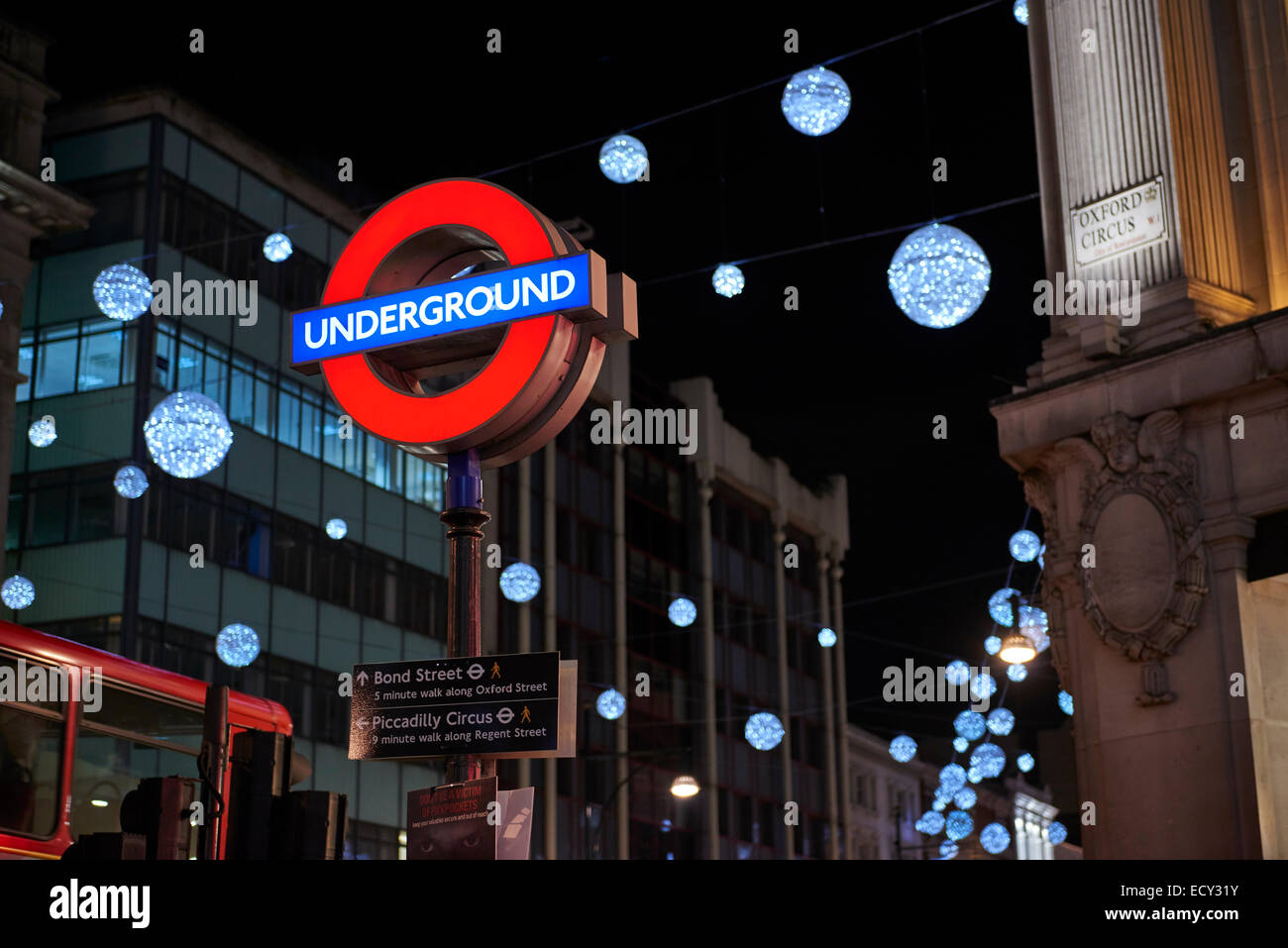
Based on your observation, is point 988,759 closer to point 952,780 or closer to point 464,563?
point 952,780

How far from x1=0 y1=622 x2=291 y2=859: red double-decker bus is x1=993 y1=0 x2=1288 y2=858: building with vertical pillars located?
862 centimetres

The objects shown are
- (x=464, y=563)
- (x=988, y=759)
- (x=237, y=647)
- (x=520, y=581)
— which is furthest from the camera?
(x=988, y=759)

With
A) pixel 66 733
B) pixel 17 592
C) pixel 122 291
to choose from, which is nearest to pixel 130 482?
pixel 122 291

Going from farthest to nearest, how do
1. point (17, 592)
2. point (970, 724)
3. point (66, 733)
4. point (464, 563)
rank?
point (970, 724)
point (17, 592)
point (66, 733)
point (464, 563)

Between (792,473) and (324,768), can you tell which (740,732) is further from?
(324,768)

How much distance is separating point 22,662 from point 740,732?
51576 millimetres

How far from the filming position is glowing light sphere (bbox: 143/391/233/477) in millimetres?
20219

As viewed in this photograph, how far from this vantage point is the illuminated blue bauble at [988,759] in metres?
32.7

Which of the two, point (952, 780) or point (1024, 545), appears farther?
point (952, 780)

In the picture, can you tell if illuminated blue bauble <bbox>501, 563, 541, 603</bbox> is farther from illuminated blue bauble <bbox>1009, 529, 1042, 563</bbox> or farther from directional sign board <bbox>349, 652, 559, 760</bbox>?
directional sign board <bbox>349, 652, 559, 760</bbox>

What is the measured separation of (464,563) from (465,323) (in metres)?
1.30

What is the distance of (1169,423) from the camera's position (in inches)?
642

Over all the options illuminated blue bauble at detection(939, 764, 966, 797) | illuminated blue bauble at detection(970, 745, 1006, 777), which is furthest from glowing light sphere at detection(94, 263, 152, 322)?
illuminated blue bauble at detection(939, 764, 966, 797)

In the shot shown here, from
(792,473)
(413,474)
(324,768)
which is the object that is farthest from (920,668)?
(324,768)
